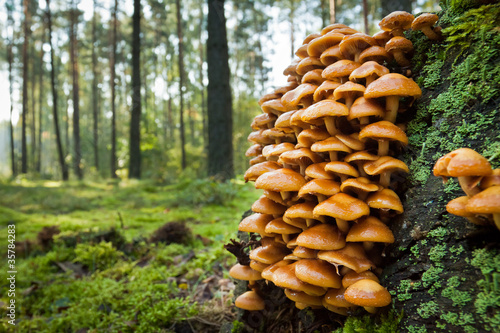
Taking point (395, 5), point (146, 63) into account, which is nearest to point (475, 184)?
point (395, 5)

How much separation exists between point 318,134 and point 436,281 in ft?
2.94

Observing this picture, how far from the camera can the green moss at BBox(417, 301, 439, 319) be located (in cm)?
127

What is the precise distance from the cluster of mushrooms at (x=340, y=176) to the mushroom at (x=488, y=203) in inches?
16.6

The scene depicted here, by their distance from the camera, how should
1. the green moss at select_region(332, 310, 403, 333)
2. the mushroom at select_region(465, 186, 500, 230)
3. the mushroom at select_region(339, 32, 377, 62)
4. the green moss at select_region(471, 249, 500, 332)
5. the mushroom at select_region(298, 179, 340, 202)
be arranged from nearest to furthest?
the mushroom at select_region(465, 186, 500, 230)
the green moss at select_region(471, 249, 500, 332)
the green moss at select_region(332, 310, 403, 333)
the mushroom at select_region(298, 179, 340, 202)
the mushroom at select_region(339, 32, 377, 62)

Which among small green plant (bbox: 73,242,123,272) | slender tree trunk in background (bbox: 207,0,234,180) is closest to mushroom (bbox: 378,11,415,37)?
small green plant (bbox: 73,242,123,272)

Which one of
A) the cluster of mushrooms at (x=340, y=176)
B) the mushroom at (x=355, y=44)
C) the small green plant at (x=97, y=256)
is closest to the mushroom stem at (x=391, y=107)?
the cluster of mushrooms at (x=340, y=176)

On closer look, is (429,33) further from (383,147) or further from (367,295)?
(367,295)

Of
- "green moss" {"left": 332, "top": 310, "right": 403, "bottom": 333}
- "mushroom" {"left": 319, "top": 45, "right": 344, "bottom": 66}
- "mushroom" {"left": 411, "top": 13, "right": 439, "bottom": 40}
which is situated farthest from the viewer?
"mushroom" {"left": 319, "top": 45, "right": 344, "bottom": 66}

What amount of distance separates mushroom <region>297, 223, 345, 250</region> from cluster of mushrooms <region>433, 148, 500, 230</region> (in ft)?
1.70

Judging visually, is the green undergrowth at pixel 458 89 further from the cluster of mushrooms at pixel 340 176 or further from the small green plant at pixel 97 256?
the small green plant at pixel 97 256

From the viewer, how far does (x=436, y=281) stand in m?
1.31

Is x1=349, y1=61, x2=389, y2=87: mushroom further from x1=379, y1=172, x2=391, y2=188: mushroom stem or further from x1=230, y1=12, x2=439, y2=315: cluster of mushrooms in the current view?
x1=379, y1=172, x2=391, y2=188: mushroom stem

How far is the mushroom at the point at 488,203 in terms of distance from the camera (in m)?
0.96

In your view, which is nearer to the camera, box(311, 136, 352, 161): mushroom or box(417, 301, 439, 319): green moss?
box(417, 301, 439, 319): green moss
